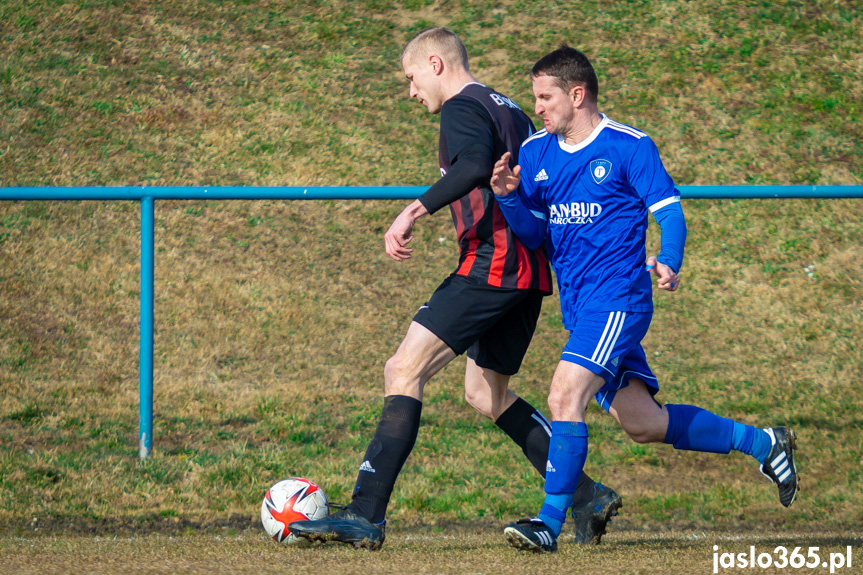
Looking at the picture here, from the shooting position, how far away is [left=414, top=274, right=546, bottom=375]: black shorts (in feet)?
12.3

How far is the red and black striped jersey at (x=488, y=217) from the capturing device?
379 cm

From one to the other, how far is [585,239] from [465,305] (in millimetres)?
551

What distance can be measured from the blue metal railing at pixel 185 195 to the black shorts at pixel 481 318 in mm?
1433

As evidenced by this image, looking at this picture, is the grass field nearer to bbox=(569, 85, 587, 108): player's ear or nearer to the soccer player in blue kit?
the soccer player in blue kit

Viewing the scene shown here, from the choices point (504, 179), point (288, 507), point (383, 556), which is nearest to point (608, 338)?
→ point (504, 179)

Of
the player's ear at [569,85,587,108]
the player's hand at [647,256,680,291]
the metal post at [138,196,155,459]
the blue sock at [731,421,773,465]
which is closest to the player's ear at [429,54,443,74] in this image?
Answer: the player's ear at [569,85,587,108]

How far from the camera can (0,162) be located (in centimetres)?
1070

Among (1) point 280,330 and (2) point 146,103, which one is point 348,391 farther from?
(2) point 146,103

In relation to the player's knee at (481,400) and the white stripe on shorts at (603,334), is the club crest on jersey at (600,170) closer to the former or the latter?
the white stripe on shorts at (603,334)

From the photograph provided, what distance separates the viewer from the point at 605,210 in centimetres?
365

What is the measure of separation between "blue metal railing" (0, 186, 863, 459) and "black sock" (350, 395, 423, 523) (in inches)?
69.2

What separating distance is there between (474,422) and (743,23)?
9.27 metres

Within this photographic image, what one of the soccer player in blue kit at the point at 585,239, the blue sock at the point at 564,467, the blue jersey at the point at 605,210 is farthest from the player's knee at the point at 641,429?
the blue jersey at the point at 605,210

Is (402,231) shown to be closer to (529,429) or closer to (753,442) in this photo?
(529,429)
